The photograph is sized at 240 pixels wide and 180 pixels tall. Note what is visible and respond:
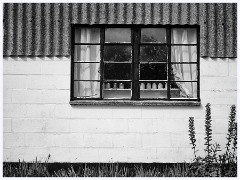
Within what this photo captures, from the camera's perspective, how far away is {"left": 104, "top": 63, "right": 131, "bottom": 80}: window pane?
24.9 feet

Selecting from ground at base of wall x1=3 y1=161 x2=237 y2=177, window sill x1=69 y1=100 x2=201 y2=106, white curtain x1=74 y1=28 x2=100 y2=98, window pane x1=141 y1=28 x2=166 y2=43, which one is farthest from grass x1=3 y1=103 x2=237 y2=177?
window pane x1=141 y1=28 x2=166 y2=43

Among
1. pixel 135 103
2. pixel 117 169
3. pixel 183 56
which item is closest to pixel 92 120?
pixel 135 103

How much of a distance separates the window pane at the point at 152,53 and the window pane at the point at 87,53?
2.80 feet

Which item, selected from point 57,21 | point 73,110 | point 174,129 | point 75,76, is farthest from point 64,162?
point 57,21

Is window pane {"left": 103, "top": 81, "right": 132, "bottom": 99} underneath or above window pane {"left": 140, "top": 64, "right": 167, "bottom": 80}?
underneath

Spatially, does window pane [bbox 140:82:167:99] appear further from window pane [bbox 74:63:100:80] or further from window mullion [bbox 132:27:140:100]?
window pane [bbox 74:63:100:80]

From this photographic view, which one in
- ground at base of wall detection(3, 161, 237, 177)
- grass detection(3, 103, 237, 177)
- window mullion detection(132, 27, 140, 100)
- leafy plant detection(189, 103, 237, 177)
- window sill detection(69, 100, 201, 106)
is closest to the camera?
leafy plant detection(189, 103, 237, 177)

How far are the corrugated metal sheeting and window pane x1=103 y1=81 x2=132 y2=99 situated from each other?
3.25ft

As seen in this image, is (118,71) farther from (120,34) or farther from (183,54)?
(183,54)

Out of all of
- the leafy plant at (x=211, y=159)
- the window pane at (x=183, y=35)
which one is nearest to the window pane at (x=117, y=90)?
the window pane at (x=183, y=35)

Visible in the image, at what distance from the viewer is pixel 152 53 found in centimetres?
758

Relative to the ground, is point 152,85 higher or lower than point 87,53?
lower

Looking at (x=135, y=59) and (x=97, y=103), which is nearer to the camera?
(x=97, y=103)

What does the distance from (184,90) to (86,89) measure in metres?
1.85
